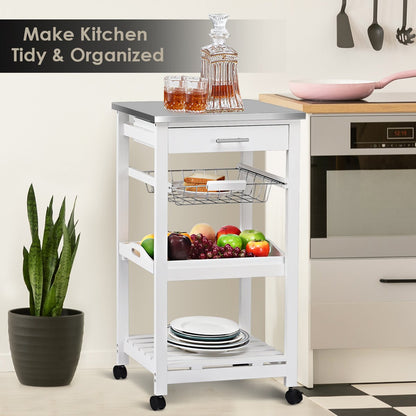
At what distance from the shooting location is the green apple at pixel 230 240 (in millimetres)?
3787

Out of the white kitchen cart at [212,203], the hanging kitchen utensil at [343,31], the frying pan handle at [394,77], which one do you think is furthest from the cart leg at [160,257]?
the hanging kitchen utensil at [343,31]

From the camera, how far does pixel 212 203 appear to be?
12.3 feet

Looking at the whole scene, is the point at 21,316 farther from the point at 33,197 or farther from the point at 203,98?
the point at 203,98

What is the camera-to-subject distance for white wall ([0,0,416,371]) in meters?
4.17

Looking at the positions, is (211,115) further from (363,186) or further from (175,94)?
(363,186)

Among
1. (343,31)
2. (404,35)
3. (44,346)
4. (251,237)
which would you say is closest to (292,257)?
(251,237)

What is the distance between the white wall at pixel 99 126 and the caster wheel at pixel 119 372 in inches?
9.0

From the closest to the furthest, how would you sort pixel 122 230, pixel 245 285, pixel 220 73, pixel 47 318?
1. pixel 220 73
2. pixel 47 318
3. pixel 122 230
4. pixel 245 285

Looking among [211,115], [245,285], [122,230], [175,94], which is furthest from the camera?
[245,285]

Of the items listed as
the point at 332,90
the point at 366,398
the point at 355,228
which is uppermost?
the point at 332,90

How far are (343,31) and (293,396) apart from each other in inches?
58.6

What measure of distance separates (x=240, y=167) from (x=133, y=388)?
3.04 ft

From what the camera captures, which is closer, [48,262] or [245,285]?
[48,262]

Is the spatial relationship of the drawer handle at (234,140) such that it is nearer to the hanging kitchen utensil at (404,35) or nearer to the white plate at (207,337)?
the white plate at (207,337)
